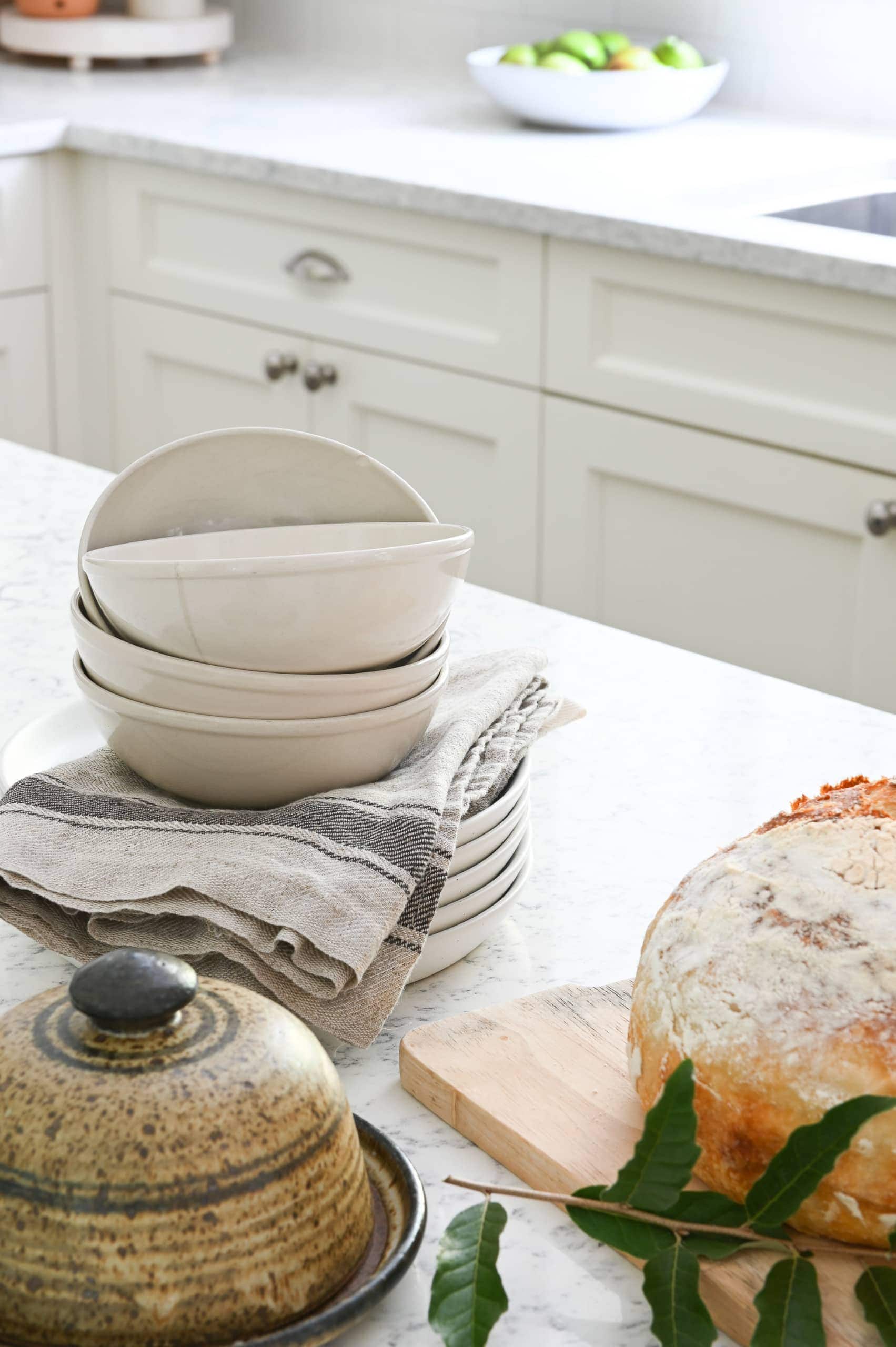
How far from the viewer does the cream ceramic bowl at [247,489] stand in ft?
2.44

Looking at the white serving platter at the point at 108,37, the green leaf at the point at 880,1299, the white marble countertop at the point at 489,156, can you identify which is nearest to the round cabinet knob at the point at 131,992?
the green leaf at the point at 880,1299

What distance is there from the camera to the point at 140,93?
9.80 ft

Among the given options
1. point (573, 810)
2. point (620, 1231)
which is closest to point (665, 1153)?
point (620, 1231)

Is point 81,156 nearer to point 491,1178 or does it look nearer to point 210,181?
point 210,181

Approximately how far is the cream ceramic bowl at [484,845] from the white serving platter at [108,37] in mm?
2866

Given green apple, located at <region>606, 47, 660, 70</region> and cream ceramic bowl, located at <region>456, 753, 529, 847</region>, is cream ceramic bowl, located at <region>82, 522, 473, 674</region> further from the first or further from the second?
green apple, located at <region>606, 47, 660, 70</region>

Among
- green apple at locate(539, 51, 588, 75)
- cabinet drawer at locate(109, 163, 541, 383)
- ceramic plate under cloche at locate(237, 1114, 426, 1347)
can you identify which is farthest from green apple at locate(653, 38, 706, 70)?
ceramic plate under cloche at locate(237, 1114, 426, 1347)

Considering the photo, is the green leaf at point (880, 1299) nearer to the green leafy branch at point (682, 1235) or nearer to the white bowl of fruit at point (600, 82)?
the green leafy branch at point (682, 1235)

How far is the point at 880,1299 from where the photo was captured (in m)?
0.46

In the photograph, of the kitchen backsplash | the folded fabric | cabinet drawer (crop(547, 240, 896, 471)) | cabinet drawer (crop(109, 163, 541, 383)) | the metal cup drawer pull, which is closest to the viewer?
the folded fabric

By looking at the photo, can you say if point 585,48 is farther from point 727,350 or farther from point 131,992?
point 131,992

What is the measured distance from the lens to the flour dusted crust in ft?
1.64

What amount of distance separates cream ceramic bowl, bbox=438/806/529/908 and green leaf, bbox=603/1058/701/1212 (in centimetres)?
21

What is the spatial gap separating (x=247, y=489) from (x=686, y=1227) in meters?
0.42
